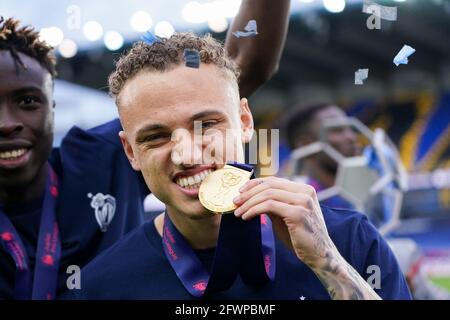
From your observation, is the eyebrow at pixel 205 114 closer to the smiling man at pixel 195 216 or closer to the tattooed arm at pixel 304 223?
the smiling man at pixel 195 216

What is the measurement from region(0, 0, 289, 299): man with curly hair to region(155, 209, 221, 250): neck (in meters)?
0.58

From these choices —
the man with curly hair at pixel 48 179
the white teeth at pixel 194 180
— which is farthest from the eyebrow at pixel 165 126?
the man with curly hair at pixel 48 179

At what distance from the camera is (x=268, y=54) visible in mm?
2492

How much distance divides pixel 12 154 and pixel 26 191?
0.15 metres

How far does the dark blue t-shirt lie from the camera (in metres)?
1.83

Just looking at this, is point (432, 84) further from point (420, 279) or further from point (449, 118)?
point (420, 279)

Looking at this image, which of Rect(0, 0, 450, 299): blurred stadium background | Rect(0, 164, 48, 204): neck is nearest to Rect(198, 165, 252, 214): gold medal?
Rect(0, 164, 48, 204): neck

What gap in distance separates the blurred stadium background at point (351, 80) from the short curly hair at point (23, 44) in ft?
31.3

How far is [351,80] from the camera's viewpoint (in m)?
21.3

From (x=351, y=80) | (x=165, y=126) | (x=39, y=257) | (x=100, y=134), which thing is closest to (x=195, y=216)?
(x=165, y=126)

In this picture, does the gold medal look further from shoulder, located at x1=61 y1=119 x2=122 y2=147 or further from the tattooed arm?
shoulder, located at x1=61 y1=119 x2=122 y2=147

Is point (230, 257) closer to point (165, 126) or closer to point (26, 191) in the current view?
point (165, 126)

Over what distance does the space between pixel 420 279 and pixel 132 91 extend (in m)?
2.77
